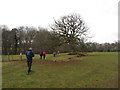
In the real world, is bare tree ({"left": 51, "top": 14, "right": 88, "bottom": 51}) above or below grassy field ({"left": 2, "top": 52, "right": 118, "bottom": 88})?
above

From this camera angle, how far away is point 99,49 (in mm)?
76688

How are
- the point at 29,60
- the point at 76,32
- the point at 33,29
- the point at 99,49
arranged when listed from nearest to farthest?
the point at 29,60
the point at 76,32
the point at 33,29
the point at 99,49

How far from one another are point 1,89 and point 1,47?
44.4m

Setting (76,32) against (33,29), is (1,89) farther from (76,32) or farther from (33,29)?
(33,29)

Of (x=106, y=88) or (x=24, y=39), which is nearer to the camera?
(x=106, y=88)

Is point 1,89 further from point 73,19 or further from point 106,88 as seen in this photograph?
point 73,19

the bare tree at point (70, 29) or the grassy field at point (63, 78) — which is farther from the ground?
the bare tree at point (70, 29)

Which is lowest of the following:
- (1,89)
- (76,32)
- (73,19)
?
(1,89)

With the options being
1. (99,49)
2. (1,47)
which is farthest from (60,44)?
(99,49)

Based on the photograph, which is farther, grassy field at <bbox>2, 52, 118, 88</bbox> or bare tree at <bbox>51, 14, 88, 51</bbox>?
bare tree at <bbox>51, 14, 88, 51</bbox>

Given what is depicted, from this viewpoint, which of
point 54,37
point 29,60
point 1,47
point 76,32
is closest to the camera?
point 29,60

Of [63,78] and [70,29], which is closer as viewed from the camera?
[63,78]

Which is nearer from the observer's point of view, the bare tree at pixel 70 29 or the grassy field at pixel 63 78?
the grassy field at pixel 63 78

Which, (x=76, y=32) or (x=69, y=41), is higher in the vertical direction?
(x=76, y=32)
